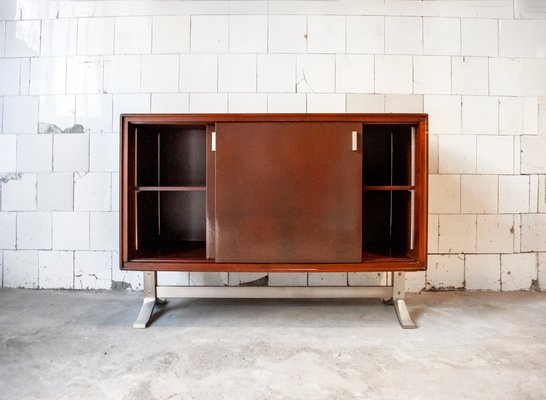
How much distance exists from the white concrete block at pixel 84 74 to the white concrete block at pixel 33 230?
874 mm

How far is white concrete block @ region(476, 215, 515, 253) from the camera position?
7.12 ft

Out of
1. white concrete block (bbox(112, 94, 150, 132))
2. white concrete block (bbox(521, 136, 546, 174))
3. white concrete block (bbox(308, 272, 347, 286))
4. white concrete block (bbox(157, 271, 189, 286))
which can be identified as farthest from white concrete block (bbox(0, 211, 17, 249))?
white concrete block (bbox(521, 136, 546, 174))

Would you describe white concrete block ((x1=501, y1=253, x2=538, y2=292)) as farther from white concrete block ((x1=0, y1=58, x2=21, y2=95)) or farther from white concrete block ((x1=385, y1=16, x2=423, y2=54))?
white concrete block ((x1=0, y1=58, x2=21, y2=95))

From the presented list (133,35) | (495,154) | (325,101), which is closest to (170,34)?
(133,35)

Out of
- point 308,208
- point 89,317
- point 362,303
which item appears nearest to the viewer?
point 308,208

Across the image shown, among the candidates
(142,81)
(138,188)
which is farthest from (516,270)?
(142,81)

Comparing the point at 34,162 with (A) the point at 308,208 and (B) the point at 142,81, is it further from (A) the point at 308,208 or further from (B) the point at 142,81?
(A) the point at 308,208

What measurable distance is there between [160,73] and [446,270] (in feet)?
7.58

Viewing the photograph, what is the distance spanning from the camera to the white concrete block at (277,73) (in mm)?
2148

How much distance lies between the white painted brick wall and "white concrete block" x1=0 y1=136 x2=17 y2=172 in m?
0.03

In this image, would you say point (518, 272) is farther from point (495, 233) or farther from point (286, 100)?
point (286, 100)

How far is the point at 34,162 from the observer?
2.20 metres

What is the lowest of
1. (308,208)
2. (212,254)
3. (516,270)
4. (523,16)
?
(516,270)

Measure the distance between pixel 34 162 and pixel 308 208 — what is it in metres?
1.91
